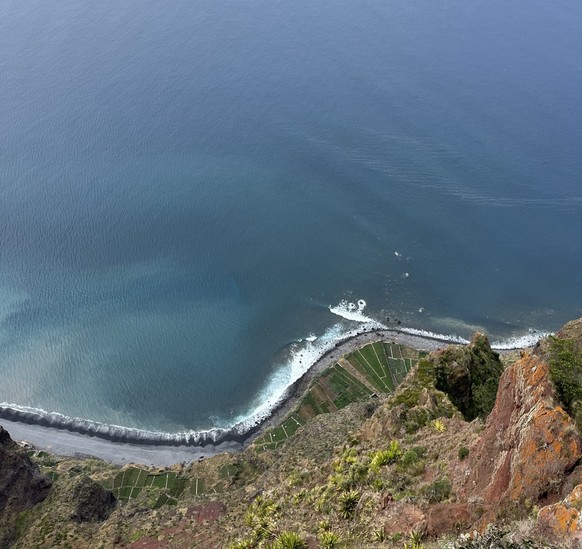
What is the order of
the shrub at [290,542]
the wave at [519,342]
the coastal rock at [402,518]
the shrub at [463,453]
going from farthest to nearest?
the wave at [519,342]
the shrub at [463,453]
the shrub at [290,542]
the coastal rock at [402,518]

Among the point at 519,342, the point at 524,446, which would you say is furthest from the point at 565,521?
the point at 519,342

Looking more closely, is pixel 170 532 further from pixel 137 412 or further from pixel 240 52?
pixel 240 52

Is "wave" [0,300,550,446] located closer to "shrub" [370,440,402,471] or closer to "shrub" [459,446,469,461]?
"shrub" [370,440,402,471]

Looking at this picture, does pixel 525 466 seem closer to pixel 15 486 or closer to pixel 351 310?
pixel 15 486

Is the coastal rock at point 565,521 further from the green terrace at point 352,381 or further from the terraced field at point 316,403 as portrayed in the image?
the green terrace at point 352,381

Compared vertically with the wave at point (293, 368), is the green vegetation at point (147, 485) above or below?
below

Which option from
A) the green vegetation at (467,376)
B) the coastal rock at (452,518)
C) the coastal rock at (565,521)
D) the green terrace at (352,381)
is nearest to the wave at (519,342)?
the green terrace at (352,381)

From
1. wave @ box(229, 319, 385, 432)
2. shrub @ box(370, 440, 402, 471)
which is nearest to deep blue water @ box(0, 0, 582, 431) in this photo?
wave @ box(229, 319, 385, 432)

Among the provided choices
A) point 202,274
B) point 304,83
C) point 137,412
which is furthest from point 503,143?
point 137,412
